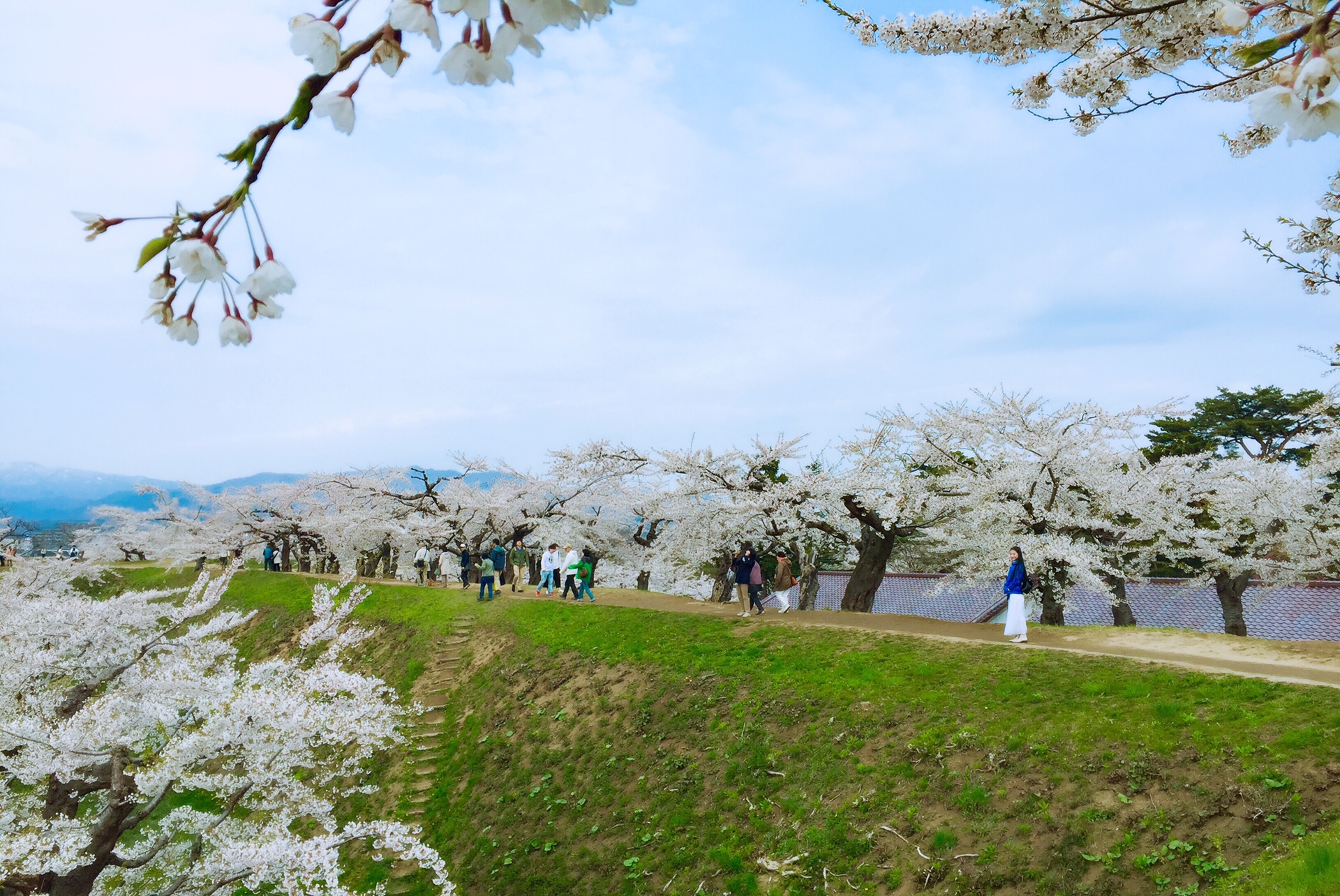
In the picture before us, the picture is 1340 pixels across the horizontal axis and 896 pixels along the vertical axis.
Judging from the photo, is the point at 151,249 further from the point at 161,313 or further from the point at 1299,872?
the point at 1299,872

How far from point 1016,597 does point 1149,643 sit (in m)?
2.34

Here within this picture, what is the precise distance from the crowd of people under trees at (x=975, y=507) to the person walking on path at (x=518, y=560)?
0.67ft

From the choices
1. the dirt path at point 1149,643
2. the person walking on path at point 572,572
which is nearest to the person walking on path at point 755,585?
the dirt path at point 1149,643

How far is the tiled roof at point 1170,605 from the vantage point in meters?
21.2

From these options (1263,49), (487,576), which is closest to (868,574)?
(487,576)

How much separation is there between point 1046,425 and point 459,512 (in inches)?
885

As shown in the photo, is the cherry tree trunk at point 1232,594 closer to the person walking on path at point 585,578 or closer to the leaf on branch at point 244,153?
the person walking on path at point 585,578

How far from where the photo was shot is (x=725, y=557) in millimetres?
26094

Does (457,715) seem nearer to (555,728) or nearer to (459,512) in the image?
(555,728)

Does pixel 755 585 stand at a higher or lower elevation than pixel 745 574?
lower

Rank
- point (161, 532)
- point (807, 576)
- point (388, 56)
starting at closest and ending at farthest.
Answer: point (388, 56), point (807, 576), point (161, 532)

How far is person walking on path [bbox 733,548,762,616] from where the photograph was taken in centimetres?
1797

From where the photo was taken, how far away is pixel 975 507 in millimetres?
18219

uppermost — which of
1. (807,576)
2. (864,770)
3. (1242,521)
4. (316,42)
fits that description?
(1242,521)
